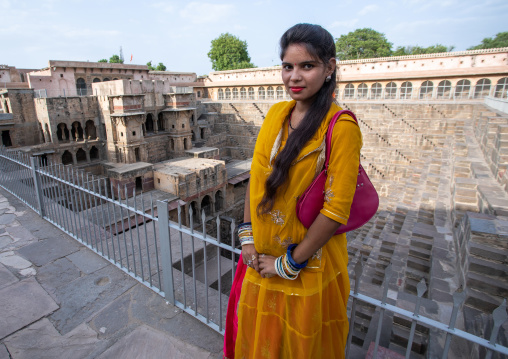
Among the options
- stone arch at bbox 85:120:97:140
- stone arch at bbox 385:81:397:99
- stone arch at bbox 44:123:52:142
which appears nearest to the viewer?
stone arch at bbox 44:123:52:142

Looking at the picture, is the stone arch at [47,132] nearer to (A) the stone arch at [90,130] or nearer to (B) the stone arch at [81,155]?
(B) the stone arch at [81,155]

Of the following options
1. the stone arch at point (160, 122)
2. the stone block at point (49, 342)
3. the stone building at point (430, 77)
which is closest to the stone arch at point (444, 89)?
the stone building at point (430, 77)

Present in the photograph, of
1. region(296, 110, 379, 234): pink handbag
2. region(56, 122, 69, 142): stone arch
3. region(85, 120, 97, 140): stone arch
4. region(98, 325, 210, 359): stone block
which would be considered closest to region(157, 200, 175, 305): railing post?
region(98, 325, 210, 359): stone block

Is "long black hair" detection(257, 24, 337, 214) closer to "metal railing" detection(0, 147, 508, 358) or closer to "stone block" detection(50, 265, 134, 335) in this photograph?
"metal railing" detection(0, 147, 508, 358)

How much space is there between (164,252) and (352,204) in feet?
6.34

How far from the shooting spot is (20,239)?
386cm

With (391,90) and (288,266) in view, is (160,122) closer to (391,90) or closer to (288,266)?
(391,90)

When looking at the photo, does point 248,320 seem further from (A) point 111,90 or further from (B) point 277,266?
(A) point 111,90

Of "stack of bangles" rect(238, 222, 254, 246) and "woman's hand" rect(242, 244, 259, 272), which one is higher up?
"stack of bangles" rect(238, 222, 254, 246)

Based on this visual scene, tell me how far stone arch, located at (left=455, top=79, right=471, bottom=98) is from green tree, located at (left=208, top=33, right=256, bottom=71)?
99.7 ft

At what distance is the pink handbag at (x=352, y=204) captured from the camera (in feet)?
3.80

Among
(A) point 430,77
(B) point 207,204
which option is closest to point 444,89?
(A) point 430,77

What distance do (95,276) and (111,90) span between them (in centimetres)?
1608

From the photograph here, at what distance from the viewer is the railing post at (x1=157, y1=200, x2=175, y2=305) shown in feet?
8.07
